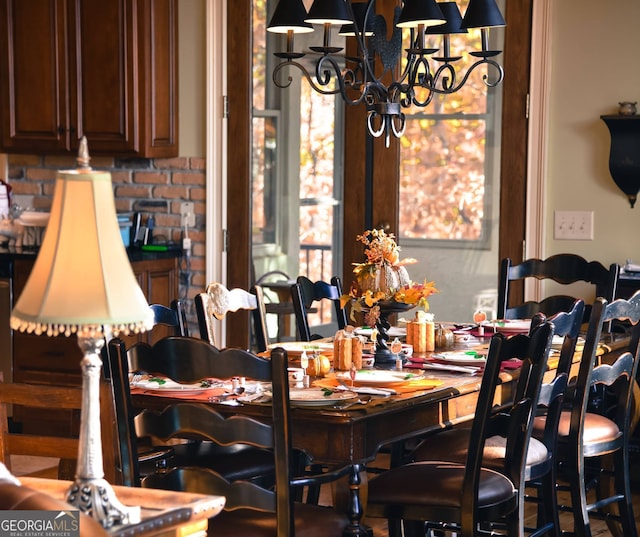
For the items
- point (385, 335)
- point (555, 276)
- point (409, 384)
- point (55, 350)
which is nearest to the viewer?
point (409, 384)

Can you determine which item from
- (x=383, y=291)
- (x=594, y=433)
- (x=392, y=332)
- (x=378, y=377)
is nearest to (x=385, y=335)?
(x=383, y=291)

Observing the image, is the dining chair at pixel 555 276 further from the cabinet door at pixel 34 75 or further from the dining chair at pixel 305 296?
the cabinet door at pixel 34 75

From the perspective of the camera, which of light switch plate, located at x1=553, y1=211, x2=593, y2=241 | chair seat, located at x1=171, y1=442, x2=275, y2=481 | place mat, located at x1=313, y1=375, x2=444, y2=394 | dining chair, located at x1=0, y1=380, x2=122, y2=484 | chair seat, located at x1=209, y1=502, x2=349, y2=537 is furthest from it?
light switch plate, located at x1=553, y1=211, x2=593, y2=241

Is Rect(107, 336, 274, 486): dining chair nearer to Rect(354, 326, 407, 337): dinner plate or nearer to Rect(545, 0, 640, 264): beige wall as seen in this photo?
Rect(354, 326, 407, 337): dinner plate

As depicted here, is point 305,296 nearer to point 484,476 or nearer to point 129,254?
point 484,476

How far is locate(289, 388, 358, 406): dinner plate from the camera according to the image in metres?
2.84

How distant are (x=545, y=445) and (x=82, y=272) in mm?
1939

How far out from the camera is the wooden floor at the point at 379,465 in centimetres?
434

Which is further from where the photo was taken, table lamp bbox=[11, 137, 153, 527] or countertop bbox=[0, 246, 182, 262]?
countertop bbox=[0, 246, 182, 262]

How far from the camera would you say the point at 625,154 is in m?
4.82

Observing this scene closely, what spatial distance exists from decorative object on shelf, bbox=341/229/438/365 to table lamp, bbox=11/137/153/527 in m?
Answer: 1.58

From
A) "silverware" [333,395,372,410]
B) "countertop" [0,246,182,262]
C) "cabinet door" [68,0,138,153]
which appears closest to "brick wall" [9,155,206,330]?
"countertop" [0,246,182,262]

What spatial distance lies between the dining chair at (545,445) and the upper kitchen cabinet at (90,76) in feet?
8.78

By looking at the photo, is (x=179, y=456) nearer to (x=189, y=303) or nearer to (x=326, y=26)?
(x=326, y=26)
